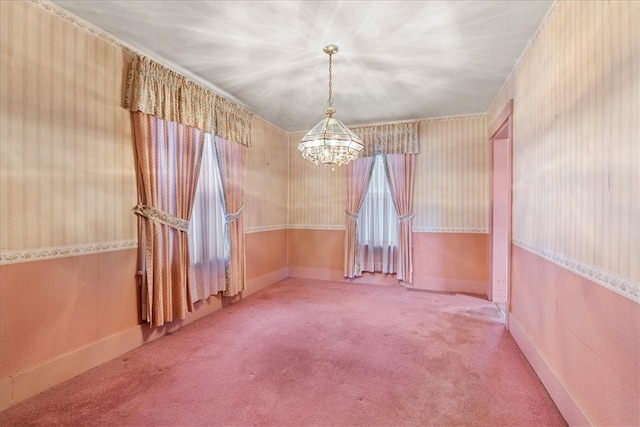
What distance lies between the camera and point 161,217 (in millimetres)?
2873

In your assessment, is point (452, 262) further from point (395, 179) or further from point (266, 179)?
point (266, 179)

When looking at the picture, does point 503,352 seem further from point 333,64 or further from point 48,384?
point 48,384

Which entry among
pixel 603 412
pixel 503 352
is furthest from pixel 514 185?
pixel 603 412

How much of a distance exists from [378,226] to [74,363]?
4047 mm

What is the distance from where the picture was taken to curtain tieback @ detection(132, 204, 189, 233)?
108 inches

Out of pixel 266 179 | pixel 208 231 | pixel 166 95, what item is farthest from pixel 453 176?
pixel 166 95

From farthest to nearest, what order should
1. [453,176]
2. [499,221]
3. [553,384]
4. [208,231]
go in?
1. [453,176]
2. [499,221]
3. [208,231]
4. [553,384]

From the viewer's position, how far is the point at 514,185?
10.1 ft

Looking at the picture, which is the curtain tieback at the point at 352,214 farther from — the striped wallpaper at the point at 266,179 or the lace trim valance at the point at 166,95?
the lace trim valance at the point at 166,95

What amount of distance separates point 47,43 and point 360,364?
3.31 meters

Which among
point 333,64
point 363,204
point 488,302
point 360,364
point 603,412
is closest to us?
point 603,412

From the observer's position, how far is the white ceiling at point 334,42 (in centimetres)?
218

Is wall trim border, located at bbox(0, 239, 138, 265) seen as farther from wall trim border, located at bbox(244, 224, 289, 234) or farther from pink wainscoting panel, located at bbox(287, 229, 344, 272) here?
pink wainscoting panel, located at bbox(287, 229, 344, 272)

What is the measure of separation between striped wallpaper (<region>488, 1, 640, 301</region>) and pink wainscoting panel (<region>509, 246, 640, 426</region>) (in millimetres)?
104
